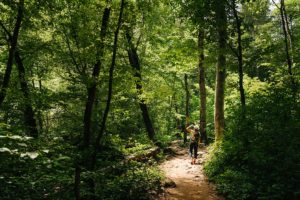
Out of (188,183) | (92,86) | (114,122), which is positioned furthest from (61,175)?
(114,122)

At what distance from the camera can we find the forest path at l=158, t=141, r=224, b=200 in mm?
8625

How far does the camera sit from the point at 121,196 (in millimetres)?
7777

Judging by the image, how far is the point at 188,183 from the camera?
10.2m

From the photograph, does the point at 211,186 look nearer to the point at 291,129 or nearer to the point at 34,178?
the point at 291,129

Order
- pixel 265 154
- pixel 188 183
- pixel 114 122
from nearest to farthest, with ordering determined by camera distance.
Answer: pixel 265 154 < pixel 188 183 < pixel 114 122

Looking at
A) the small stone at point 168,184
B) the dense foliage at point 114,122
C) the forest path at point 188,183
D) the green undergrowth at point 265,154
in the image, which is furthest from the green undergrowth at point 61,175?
the green undergrowth at point 265,154

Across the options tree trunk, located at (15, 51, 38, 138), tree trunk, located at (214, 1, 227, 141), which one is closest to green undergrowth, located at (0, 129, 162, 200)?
tree trunk, located at (15, 51, 38, 138)

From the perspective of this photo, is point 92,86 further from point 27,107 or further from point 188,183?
point 188,183

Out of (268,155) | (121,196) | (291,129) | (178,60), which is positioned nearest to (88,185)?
(121,196)

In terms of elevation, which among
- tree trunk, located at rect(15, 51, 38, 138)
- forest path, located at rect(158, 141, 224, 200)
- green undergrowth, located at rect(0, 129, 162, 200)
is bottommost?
forest path, located at rect(158, 141, 224, 200)

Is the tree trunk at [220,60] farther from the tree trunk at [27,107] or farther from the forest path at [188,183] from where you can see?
the tree trunk at [27,107]

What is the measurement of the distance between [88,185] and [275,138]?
523 centimetres

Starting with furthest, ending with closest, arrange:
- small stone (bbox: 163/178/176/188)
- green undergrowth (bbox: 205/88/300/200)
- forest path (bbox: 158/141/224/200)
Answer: small stone (bbox: 163/178/176/188) < forest path (bbox: 158/141/224/200) < green undergrowth (bbox: 205/88/300/200)

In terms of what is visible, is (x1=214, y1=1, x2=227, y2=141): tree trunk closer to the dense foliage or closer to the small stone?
the dense foliage
